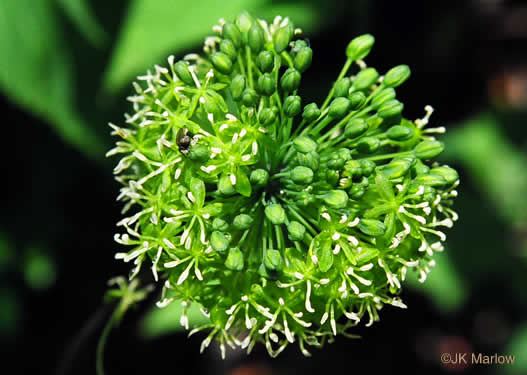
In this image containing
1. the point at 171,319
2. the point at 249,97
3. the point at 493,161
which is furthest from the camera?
the point at 493,161

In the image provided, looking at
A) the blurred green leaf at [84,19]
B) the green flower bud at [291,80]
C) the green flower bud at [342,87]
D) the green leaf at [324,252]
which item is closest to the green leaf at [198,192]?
the green leaf at [324,252]

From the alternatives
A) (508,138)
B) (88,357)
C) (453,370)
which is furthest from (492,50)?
(88,357)

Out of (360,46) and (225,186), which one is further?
(360,46)

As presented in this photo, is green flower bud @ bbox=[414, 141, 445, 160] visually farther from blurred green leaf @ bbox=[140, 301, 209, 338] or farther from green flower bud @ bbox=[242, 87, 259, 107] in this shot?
blurred green leaf @ bbox=[140, 301, 209, 338]

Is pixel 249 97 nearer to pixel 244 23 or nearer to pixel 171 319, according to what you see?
pixel 244 23

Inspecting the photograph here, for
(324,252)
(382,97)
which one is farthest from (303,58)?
(324,252)
